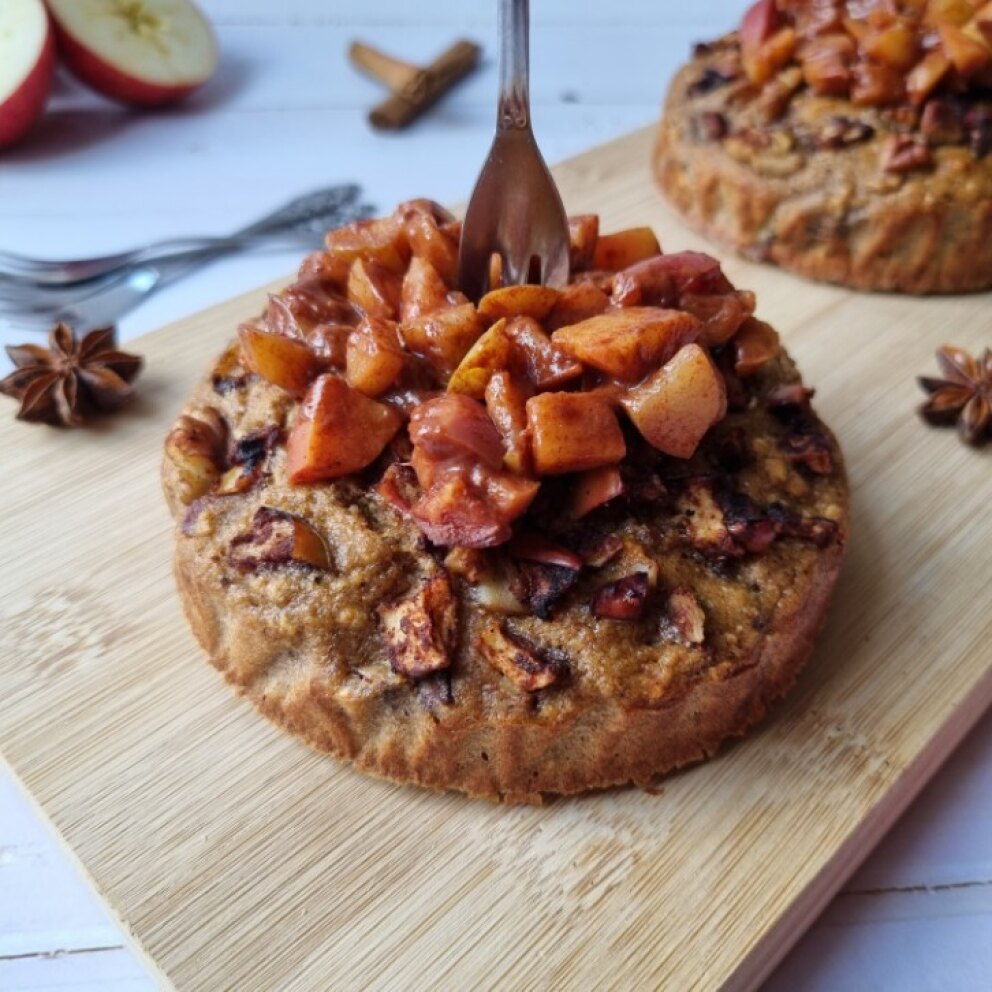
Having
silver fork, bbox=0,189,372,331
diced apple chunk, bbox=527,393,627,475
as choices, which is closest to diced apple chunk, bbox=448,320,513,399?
diced apple chunk, bbox=527,393,627,475

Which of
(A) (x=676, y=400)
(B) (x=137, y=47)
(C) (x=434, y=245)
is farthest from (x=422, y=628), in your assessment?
(B) (x=137, y=47)

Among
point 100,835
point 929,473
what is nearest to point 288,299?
point 100,835

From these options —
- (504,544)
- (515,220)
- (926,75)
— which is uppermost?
(926,75)

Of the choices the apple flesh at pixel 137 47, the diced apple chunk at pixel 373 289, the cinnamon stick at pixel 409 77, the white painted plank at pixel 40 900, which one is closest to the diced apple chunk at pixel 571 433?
the diced apple chunk at pixel 373 289

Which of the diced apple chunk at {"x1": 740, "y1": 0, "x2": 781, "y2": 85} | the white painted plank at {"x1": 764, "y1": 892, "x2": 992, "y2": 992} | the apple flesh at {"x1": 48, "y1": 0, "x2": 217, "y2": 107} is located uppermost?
the diced apple chunk at {"x1": 740, "y1": 0, "x2": 781, "y2": 85}

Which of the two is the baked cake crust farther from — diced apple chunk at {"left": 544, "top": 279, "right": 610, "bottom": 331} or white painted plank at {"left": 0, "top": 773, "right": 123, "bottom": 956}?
white painted plank at {"left": 0, "top": 773, "right": 123, "bottom": 956}

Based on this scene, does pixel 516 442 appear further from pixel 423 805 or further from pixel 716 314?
pixel 423 805
